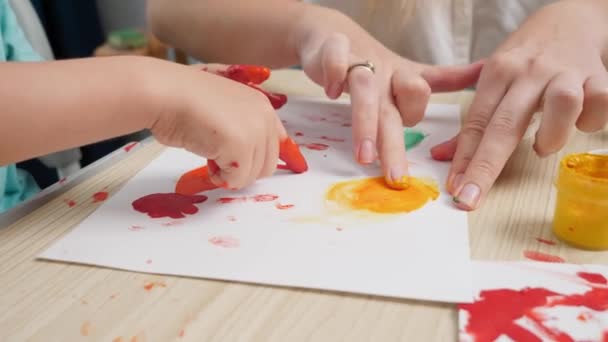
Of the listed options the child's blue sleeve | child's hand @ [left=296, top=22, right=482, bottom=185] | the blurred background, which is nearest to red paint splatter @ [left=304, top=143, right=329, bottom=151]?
child's hand @ [left=296, top=22, right=482, bottom=185]

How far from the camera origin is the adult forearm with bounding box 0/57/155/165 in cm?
47

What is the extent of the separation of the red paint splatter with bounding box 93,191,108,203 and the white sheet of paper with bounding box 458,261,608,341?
1.19ft

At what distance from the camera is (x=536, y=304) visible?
15.8 inches

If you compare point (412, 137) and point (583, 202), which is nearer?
point (583, 202)

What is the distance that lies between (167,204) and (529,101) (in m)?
0.38

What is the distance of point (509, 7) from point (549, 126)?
0.47 metres

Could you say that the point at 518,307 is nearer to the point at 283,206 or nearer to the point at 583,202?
the point at 583,202

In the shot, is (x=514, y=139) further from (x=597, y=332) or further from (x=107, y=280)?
(x=107, y=280)

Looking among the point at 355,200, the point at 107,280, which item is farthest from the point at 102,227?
the point at 355,200

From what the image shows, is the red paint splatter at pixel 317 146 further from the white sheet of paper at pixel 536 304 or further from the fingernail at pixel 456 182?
the white sheet of paper at pixel 536 304

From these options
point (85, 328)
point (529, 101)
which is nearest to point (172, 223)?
point (85, 328)

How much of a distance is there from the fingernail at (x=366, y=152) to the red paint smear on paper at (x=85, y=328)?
0.32 meters

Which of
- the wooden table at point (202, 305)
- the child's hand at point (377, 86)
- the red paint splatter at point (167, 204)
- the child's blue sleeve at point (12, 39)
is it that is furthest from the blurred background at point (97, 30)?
the wooden table at point (202, 305)

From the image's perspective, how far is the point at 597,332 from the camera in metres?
0.37
